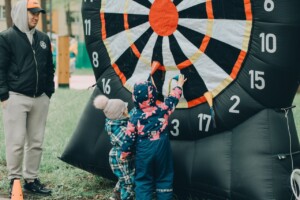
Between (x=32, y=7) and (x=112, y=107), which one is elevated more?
(x=32, y=7)

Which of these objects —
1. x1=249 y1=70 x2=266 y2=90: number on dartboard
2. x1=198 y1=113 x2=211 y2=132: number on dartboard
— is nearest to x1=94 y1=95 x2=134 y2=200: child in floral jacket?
x1=198 y1=113 x2=211 y2=132: number on dartboard

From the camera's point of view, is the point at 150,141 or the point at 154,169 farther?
the point at 154,169

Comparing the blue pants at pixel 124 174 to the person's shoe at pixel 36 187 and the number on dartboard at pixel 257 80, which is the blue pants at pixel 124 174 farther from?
the number on dartboard at pixel 257 80

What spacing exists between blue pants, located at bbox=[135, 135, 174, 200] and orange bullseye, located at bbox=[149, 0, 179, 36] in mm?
1034

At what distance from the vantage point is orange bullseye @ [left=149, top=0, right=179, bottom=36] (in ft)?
17.0

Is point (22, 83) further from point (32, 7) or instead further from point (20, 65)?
point (32, 7)

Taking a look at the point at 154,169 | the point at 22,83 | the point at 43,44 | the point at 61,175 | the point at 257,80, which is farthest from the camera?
the point at 61,175

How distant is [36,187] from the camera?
5.72 m

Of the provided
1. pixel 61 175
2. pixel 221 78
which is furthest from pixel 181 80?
pixel 61 175

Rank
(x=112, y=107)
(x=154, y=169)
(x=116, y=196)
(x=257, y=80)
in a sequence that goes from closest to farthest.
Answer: (x=257, y=80) → (x=154, y=169) → (x=112, y=107) → (x=116, y=196)

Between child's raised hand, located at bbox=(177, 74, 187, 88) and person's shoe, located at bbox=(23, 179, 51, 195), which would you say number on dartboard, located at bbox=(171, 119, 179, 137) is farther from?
person's shoe, located at bbox=(23, 179, 51, 195)

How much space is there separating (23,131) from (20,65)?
0.65 metres

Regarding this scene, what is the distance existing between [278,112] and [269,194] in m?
0.70

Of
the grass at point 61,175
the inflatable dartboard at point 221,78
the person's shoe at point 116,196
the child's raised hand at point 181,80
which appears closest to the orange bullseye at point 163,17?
the inflatable dartboard at point 221,78
